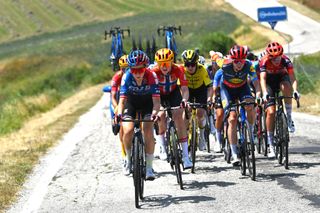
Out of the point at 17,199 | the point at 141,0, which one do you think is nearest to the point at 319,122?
the point at 17,199

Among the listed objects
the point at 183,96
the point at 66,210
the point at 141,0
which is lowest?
the point at 66,210

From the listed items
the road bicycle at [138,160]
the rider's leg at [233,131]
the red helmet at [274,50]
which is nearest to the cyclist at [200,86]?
the red helmet at [274,50]

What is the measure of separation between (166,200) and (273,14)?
30.6 m

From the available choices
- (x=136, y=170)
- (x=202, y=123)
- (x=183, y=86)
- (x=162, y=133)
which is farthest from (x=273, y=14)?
(x=136, y=170)

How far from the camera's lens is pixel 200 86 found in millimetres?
13648

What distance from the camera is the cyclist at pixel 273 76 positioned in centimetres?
1266

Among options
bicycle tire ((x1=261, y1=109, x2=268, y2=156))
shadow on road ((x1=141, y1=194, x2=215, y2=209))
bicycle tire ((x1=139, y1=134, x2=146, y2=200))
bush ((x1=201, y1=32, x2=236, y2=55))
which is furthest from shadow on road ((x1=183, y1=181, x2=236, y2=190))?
bush ((x1=201, y1=32, x2=236, y2=55))

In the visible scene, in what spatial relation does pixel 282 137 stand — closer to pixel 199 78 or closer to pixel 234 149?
pixel 234 149

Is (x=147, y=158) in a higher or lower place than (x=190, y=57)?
lower

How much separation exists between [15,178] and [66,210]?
324 cm

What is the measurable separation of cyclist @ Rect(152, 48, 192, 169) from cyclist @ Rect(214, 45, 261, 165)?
67cm

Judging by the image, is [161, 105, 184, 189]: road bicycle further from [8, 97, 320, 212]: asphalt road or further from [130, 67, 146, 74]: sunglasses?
[130, 67, 146, 74]: sunglasses

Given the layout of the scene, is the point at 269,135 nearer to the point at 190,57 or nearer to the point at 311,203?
the point at 190,57

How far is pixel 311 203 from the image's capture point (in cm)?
918
